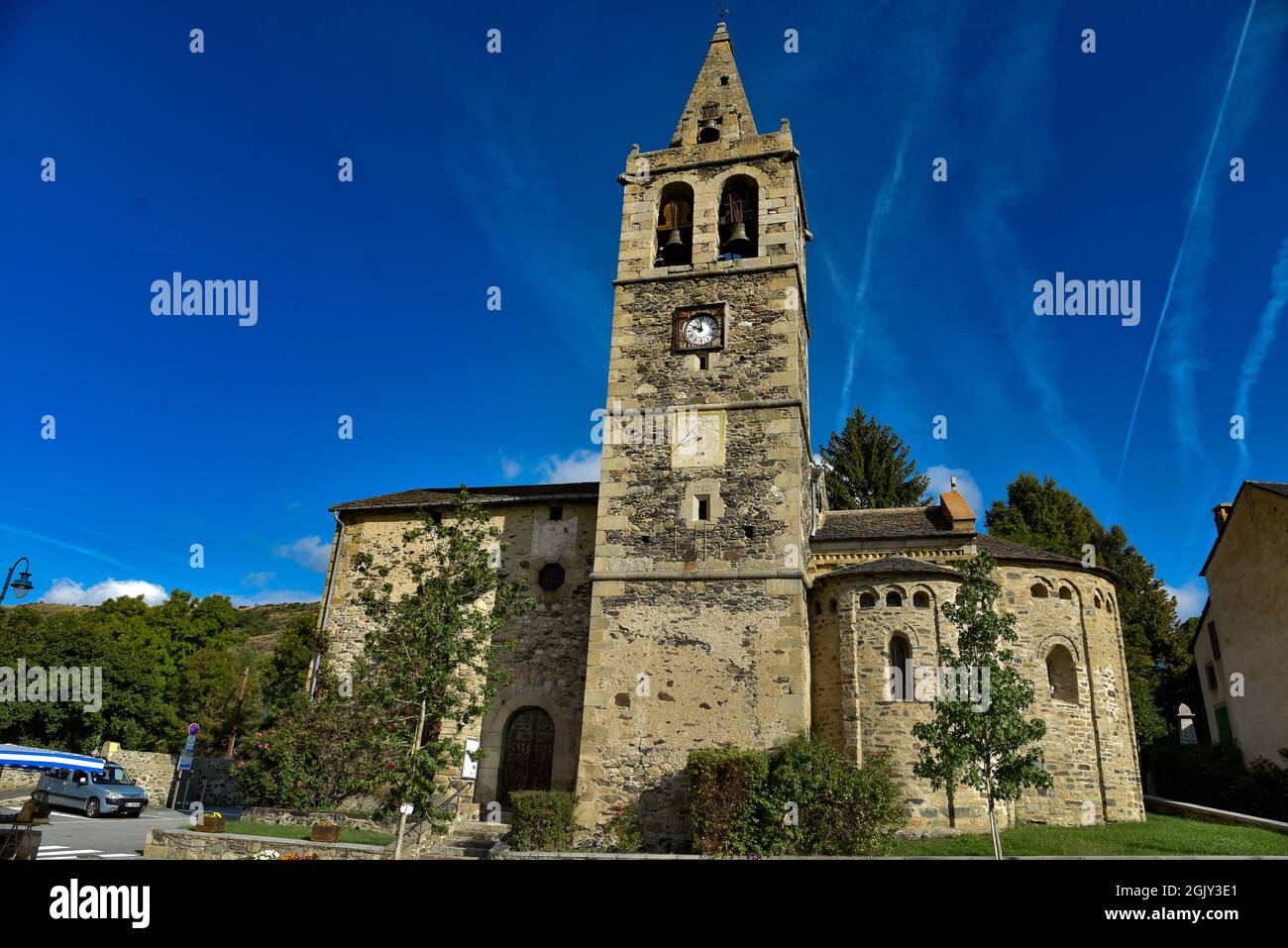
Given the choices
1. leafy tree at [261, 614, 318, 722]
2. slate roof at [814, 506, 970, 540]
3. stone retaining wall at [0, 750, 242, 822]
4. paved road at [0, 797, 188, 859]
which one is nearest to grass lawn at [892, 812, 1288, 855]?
slate roof at [814, 506, 970, 540]

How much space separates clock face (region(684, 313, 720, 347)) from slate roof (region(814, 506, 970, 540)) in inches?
232

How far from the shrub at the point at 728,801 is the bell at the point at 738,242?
1267cm

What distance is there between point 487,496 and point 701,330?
7456 mm

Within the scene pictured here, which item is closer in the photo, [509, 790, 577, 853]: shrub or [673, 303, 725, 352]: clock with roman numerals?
[509, 790, 577, 853]: shrub

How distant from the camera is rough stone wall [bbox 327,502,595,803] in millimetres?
17609

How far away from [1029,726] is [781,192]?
14.0 metres

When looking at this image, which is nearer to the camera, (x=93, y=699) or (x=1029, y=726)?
(x=1029, y=726)

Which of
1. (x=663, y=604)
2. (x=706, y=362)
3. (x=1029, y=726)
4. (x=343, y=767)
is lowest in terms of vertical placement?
(x=343, y=767)

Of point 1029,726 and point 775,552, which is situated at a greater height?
point 775,552

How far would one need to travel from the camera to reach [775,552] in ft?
54.4

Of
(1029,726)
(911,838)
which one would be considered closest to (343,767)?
(911,838)

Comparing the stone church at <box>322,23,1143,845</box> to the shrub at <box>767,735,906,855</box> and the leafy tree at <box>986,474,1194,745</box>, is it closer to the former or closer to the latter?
the shrub at <box>767,735,906,855</box>
